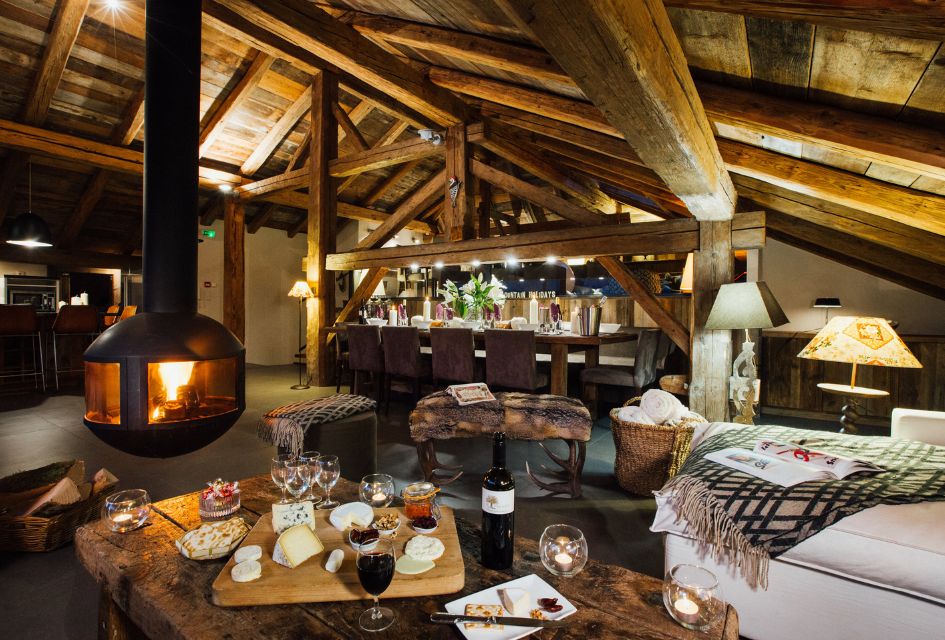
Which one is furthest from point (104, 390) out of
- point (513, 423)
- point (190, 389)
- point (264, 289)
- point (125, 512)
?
point (264, 289)

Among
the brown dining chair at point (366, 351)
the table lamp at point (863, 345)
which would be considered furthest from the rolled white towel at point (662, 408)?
the brown dining chair at point (366, 351)

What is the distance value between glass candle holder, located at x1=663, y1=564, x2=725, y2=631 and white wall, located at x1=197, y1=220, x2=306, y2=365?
962 centimetres

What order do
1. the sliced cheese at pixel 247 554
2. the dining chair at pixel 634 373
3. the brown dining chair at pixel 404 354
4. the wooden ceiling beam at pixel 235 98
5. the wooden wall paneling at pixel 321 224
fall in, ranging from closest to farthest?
1. the sliced cheese at pixel 247 554
2. the dining chair at pixel 634 373
3. the brown dining chair at pixel 404 354
4. the wooden ceiling beam at pixel 235 98
5. the wooden wall paneling at pixel 321 224

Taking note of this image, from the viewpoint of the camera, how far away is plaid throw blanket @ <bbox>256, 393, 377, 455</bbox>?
2672mm

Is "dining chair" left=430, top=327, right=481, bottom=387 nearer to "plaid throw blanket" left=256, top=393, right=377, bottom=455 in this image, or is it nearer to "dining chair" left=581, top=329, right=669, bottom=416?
"dining chair" left=581, top=329, right=669, bottom=416

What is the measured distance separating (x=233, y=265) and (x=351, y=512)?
297 inches

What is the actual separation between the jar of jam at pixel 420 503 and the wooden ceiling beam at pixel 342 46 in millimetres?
4249

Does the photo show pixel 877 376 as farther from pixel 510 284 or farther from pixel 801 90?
pixel 510 284

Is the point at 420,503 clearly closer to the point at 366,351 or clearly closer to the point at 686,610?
the point at 686,610

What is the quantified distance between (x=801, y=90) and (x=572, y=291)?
5.77m

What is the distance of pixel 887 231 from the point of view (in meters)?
3.38

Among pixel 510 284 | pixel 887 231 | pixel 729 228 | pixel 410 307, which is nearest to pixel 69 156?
pixel 410 307

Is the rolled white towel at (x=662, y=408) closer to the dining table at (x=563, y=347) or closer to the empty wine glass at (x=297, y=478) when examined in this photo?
the dining table at (x=563, y=347)

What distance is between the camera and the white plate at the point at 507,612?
0.91 metres
